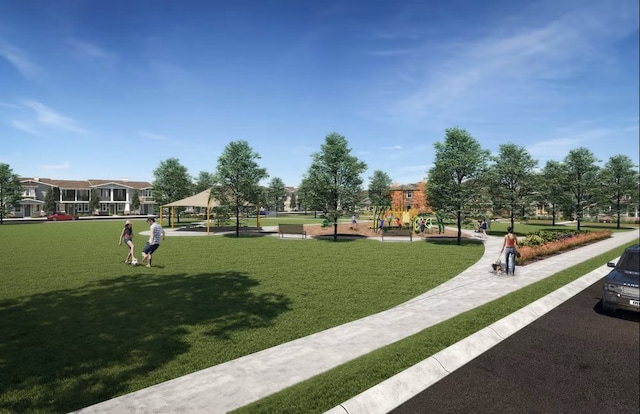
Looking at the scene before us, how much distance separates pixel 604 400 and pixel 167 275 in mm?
12676

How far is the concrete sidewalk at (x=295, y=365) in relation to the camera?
15.5ft

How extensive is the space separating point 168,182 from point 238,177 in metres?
17.6

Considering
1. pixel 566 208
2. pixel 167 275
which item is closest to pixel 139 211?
pixel 167 275

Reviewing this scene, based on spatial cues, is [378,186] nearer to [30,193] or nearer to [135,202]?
[135,202]

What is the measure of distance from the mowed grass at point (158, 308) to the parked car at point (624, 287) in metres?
4.78

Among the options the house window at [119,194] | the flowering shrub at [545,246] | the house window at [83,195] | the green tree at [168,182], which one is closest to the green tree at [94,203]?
the house window at [83,195]

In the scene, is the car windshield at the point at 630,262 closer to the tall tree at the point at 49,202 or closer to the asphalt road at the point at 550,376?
the asphalt road at the point at 550,376

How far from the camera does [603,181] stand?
41812mm

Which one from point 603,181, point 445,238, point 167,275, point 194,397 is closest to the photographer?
point 194,397

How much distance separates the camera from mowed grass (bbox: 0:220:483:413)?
5539 millimetres

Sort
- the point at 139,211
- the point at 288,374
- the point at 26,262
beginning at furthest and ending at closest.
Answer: the point at 139,211, the point at 26,262, the point at 288,374

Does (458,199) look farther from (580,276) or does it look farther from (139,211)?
(139,211)

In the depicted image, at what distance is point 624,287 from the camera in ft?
28.5

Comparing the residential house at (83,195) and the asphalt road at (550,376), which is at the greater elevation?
the residential house at (83,195)
